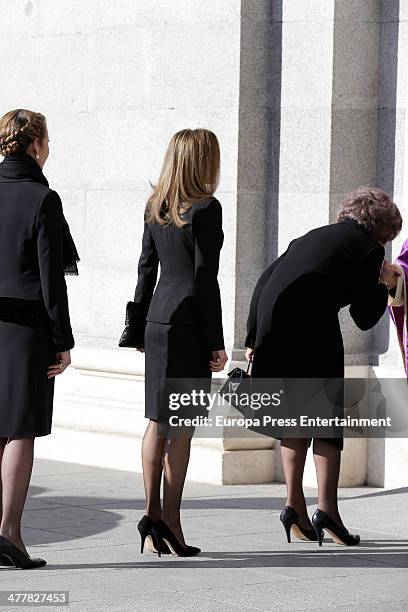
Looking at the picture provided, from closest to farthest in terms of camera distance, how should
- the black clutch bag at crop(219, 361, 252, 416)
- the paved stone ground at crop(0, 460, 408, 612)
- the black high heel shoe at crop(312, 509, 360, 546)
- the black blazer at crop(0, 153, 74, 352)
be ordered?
the paved stone ground at crop(0, 460, 408, 612), the black blazer at crop(0, 153, 74, 352), the black clutch bag at crop(219, 361, 252, 416), the black high heel shoe at crop(312, 509, 360, 546)

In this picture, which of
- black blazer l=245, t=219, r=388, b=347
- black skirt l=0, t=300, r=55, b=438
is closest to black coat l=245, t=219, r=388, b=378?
black blazer l=245, t=219, r=388, b=347

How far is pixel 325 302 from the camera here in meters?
6.65

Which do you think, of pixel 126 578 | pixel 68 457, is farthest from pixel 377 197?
pixel 68 457

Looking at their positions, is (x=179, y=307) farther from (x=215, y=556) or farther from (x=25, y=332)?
(x=215, y=556)

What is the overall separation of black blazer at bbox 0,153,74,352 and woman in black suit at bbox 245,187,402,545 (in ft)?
3.62

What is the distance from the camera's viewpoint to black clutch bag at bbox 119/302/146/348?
6.62 meters

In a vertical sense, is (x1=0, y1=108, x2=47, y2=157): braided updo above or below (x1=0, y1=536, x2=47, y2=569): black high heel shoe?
above

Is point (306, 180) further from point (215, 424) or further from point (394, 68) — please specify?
point (215, 424)

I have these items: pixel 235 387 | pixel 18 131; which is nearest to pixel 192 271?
pixel 235 387

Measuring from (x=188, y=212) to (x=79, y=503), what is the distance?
7.61 ft

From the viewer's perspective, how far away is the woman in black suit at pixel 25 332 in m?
5.98

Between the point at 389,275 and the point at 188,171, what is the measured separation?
1143 mm

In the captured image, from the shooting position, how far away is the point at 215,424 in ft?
29.0

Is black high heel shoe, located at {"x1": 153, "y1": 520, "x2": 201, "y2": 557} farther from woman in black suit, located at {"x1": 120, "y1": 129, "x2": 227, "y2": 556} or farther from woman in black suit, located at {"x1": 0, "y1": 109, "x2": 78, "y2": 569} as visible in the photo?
woman in black suit, located at {"x1": 0, "y1": 109, "x2": 78, "y2": 569}
